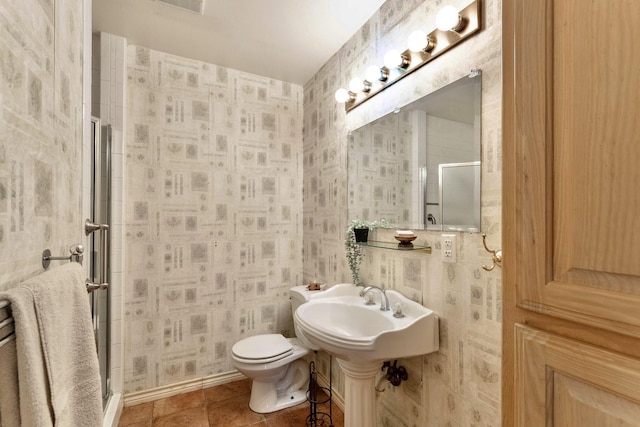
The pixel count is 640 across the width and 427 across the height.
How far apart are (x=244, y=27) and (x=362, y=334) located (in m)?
2.02

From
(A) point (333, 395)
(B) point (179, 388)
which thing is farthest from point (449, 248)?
(B) point (179, 388)

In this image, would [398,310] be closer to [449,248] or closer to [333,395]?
[449,248]

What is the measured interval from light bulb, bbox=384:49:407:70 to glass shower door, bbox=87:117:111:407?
1771 mm

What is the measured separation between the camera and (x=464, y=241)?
1.19 m

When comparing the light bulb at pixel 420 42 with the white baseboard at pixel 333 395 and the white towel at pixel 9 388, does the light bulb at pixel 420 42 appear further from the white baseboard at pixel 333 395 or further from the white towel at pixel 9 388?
the white baseboard at pixel 333 395

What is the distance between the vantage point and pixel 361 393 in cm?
141

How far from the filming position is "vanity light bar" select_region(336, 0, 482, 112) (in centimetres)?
116

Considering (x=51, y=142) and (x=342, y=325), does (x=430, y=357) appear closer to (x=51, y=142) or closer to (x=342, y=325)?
(x=342, y=325)

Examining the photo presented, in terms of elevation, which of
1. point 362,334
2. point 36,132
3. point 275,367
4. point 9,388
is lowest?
point 275,367

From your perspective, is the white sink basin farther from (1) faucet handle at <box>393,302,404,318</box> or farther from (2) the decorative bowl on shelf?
(2) the decorative bowl on shelf

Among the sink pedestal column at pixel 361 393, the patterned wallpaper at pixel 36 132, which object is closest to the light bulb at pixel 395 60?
the patterned wallpaper at pixel 36 132

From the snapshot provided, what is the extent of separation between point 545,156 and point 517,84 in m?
0.17

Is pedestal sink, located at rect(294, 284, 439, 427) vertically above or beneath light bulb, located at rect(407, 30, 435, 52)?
beneath

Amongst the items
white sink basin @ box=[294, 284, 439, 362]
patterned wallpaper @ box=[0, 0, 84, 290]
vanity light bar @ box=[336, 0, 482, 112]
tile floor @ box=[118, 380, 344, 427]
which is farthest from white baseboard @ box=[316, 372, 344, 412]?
vanity light bar @ box=[336, 0, 482, 112]
